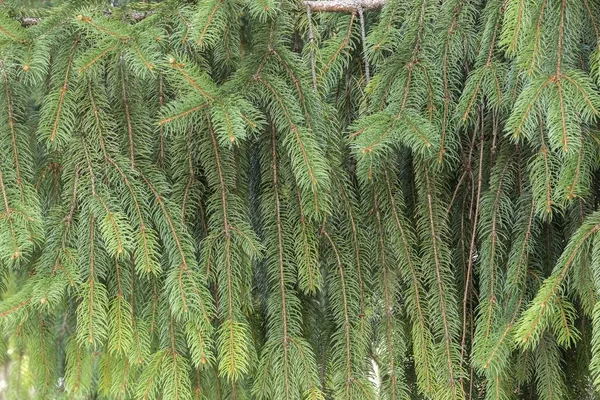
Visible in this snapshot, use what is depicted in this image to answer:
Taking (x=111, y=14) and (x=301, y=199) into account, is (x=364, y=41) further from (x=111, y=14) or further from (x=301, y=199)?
(x=111, y=14)

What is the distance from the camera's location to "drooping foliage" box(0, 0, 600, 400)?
129 cm

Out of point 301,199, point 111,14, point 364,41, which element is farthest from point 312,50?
point 111,14

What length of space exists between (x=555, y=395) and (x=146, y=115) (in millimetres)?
1075

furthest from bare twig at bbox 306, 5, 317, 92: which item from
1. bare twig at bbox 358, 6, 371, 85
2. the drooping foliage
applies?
bare twig at bbox 358, 6, 371, 85

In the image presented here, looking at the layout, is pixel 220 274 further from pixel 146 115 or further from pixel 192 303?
pixel 146 115

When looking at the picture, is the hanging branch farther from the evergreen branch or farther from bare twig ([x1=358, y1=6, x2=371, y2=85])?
the evergreen branch

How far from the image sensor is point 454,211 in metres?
1.61

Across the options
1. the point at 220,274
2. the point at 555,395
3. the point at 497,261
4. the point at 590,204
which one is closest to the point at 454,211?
the point at 497,261

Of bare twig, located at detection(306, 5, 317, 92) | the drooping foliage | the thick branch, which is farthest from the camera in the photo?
the thick branch

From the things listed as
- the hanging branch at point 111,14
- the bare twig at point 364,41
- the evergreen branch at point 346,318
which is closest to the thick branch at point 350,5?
the bare twig at point 364,41

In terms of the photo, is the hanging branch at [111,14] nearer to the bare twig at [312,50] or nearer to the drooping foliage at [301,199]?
the drooping foliage at [301,199]

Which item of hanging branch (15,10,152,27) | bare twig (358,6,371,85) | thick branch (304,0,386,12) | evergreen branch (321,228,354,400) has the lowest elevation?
evergreen branch (321,228,354,400)

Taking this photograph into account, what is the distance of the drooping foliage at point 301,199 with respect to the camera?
1.29 meters

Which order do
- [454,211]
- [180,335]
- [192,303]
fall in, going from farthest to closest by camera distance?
[454,211] → [180,335] → [192,303]
